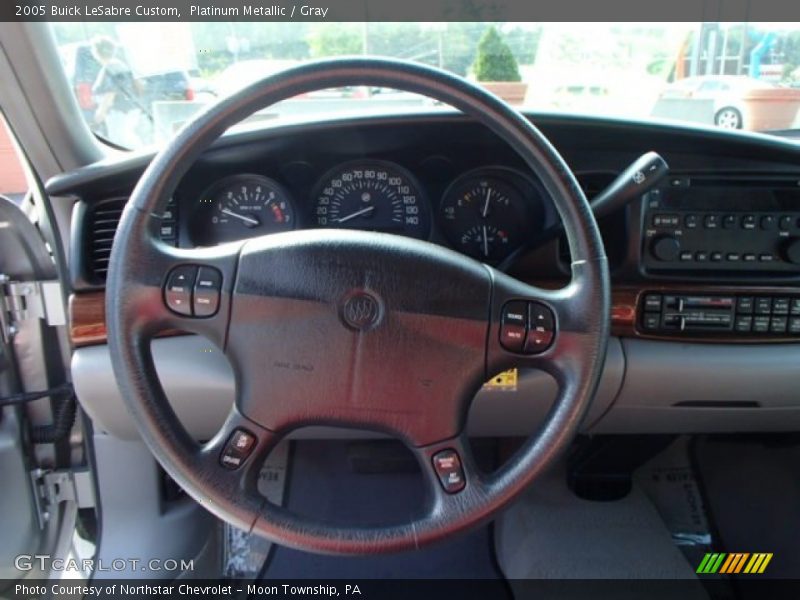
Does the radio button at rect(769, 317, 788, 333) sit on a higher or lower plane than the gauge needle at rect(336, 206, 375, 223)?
lower

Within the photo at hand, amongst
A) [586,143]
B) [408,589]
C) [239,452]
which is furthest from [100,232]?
[408,589]

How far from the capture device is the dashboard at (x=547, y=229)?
1471 mm

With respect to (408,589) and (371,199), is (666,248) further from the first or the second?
(408,589)

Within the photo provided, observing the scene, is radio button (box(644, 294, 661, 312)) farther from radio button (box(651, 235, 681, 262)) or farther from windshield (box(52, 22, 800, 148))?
windshield (box(52, 22, 800, 148))

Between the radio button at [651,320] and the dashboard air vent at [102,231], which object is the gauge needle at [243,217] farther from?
the radio button at [651,320]

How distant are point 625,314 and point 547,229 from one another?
25 centimetres

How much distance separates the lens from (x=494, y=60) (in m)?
1.58

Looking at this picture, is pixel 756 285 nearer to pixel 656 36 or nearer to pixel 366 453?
pixel 656 36

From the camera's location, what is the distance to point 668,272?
4.98 feet

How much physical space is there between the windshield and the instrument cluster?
0.51 feet

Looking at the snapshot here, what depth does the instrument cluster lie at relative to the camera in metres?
1.50

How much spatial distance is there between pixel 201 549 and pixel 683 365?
1327 millimetres

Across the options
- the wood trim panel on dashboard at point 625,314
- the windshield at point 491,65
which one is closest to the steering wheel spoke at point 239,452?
the wood trim panel on dashboard at point 625,314

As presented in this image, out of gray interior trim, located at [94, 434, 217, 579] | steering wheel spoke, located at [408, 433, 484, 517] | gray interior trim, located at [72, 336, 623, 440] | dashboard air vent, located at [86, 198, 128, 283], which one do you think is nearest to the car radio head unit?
gray interior trim, located at [72, 336, 623, 440]
